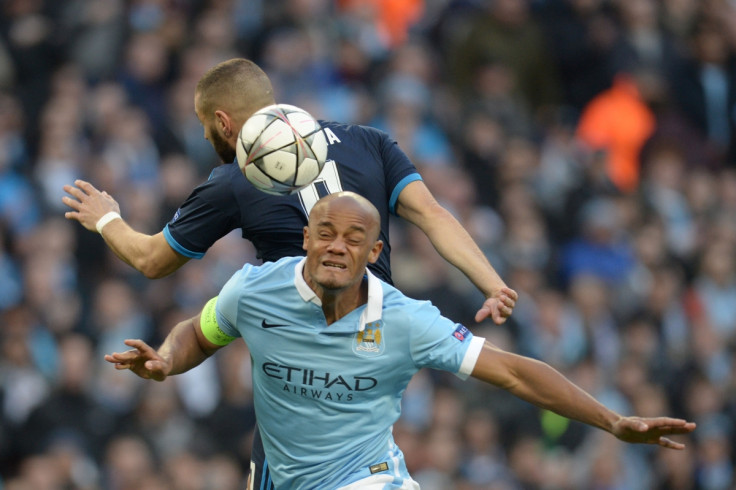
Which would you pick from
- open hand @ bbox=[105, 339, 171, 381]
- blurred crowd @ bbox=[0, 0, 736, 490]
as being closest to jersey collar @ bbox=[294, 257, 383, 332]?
open hand @ bbox=[105, 339, 171, 381]

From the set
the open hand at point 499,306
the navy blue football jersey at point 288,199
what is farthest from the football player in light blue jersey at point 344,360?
the navy blue football jersey at point 288,199

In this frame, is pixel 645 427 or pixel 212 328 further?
pixel 212 328

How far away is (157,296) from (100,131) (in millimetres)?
1776

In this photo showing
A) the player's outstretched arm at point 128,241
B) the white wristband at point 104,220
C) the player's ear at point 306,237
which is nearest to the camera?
the player's ear at point 306,237

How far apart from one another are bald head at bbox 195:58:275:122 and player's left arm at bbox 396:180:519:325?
2.89 ft

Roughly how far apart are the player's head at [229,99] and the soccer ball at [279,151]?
201mm

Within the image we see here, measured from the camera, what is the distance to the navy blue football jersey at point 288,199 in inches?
271

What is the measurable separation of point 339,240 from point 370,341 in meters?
0.53

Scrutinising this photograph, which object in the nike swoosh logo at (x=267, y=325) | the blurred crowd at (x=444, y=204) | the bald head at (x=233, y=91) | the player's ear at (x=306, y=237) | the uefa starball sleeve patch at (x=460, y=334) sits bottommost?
the blurred crowd at (x=444, y=204)

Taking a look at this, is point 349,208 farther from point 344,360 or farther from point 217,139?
point 217,139

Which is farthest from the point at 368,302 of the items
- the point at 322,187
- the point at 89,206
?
the point at 89,206

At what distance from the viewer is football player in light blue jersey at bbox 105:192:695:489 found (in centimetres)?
628

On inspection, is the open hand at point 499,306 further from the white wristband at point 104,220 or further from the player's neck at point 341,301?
the white wristband at point 104,220

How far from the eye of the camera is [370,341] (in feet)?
21.1
